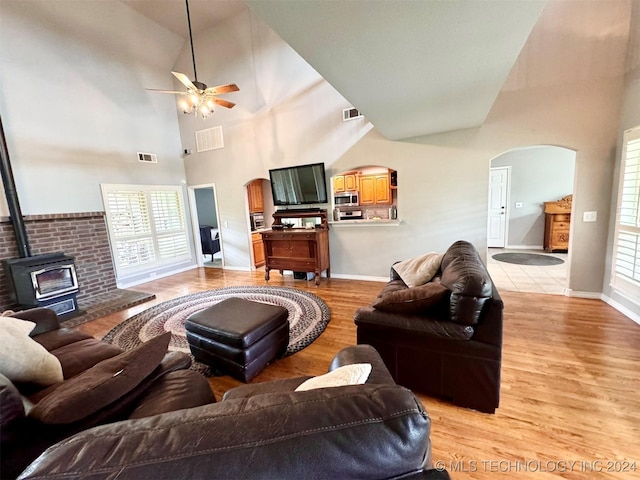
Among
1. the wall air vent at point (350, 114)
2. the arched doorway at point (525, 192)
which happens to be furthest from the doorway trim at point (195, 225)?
the arched doorway at point (525, 192)

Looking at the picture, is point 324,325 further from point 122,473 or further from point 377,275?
point 122,473

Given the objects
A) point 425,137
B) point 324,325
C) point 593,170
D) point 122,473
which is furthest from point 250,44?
point 122,473

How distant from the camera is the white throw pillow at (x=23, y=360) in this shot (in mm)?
1283

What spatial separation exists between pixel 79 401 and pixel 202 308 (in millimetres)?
2862

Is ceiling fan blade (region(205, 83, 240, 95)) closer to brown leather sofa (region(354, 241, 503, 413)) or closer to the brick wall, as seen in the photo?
the brick wall

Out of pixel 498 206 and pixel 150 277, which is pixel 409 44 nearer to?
pixel 150 277

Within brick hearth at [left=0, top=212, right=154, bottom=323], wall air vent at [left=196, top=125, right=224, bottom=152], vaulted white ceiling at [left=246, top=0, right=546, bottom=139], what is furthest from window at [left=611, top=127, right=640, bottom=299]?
brick hearth at [left=0, top=212, right=154, bottom=323]

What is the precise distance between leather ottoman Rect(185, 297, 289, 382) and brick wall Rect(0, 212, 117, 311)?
3.37 meters

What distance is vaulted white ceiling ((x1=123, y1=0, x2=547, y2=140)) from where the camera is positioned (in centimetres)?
134

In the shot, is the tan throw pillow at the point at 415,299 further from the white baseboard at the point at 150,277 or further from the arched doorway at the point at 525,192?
the white baseboard at the point at 150,277

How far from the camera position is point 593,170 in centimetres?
325

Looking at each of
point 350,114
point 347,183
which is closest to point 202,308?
point 350,114

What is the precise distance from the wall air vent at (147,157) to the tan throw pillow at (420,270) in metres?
5.42

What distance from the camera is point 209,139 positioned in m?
5.70
